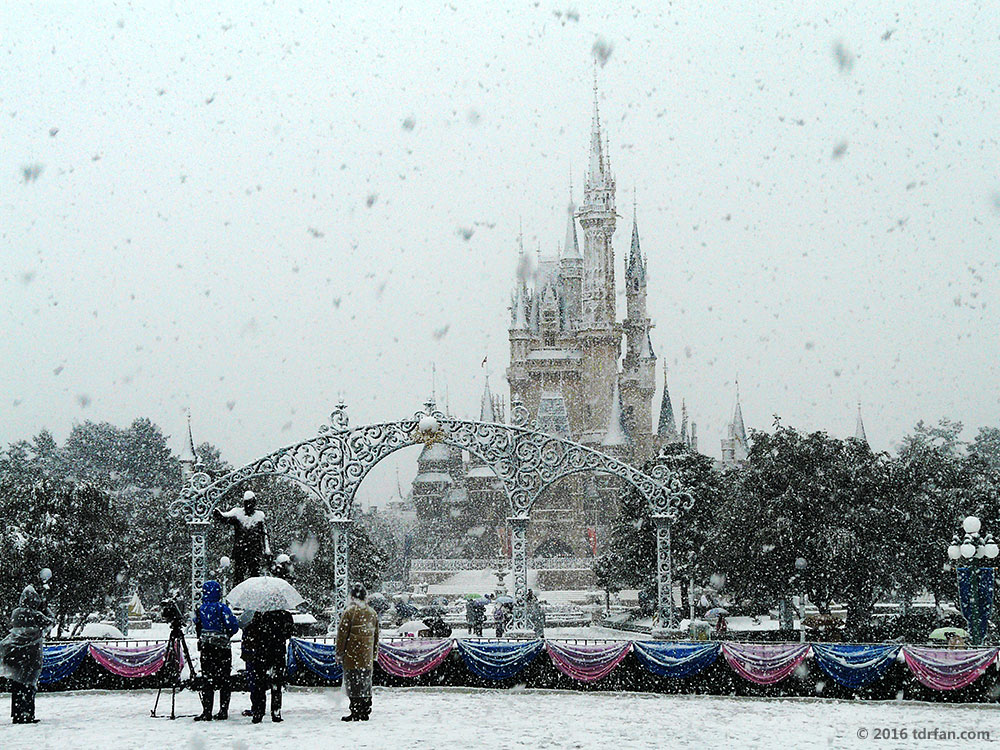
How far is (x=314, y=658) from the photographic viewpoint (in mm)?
16078

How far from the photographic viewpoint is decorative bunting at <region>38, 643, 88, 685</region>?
1602cm

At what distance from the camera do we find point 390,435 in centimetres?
2064

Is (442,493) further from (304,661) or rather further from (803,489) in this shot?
(304,661)

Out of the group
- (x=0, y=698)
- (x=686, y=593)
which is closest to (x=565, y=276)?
(x=686, y=593)

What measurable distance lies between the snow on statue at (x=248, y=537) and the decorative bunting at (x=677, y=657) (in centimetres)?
546

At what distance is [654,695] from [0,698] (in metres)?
8.85

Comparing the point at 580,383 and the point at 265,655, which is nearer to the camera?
the point at 265,655

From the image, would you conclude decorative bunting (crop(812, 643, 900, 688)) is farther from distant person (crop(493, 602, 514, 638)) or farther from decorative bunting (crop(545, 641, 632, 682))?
distant person (crop(493, 602, 514, 638))

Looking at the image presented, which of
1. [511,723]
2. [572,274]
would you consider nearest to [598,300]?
[572,274]

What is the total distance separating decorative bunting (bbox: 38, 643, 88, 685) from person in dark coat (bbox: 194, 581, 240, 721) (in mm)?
4382

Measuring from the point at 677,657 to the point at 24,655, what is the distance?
8354 millimetres

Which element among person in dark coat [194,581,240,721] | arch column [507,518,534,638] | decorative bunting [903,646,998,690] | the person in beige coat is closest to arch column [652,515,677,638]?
arch column [507,518,534,638]

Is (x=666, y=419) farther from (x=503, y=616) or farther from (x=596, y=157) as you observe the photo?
(x=503, y=616)

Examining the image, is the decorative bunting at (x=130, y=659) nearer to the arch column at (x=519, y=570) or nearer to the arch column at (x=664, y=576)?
the arch column at (x=519, y=570)
